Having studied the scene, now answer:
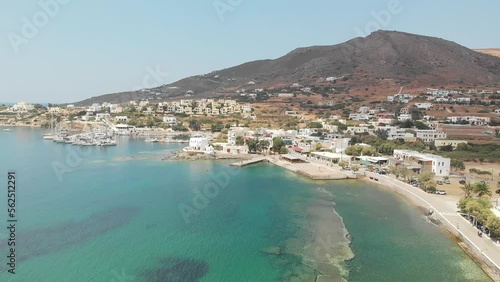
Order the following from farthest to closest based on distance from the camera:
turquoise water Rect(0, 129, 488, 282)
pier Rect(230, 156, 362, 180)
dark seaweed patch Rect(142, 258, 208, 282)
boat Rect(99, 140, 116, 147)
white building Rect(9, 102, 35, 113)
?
1. white building Rect(9, 102, 35, 113)
2. boat Rect(99, 140, 116, 147)
3. pier Rect(230, 156, 362, 180)
4. turquoise water Rect(0, 129, 488, 282)
5. dark seaweed patch Rect(142, 258, 208, 282)

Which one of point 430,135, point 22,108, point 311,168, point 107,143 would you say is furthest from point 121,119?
point 430,135

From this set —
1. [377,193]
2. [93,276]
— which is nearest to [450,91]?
[377,193]

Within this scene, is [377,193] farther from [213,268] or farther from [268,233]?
[213,268]

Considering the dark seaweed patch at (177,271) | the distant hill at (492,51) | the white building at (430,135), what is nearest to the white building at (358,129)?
the white building at (430,135)

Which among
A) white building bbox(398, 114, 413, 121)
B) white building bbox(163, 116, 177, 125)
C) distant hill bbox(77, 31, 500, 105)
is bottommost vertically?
white building bbox(163, 116, 177, 125)

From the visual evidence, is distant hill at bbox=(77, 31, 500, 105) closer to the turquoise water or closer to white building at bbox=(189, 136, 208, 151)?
white building at bbox=(189, 136, 208, 151)

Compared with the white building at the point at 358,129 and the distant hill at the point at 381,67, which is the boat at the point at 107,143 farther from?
the distant hill at the point at 381,67

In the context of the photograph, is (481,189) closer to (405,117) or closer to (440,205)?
(440,205)

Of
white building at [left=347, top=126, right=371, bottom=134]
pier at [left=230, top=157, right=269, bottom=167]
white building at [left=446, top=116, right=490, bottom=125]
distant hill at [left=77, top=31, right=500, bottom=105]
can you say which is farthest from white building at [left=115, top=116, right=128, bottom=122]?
white building at [left=446, top=116, right=490, bottom=125]
